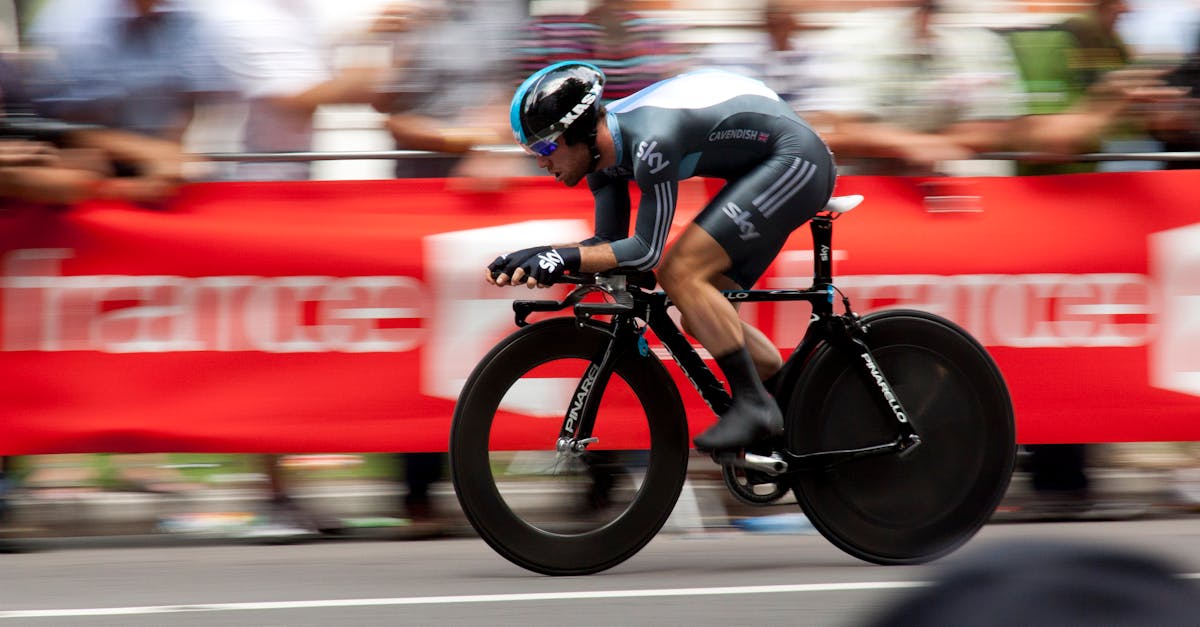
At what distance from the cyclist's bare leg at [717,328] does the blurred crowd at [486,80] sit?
164cm

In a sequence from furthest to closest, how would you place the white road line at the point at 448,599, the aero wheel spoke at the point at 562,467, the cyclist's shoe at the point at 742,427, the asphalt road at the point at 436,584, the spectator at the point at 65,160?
the spectator at the point at 65,160, the aero wheel spoke at the point at 562,467, the cyclist's shoe at the point at 742,427, the white road line at the point at 448,599, the asphalt road at the point at 436,584

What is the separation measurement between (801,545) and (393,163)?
7.80ft

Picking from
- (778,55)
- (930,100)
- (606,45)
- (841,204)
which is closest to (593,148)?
(841,204)

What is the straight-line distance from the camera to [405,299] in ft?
21.9

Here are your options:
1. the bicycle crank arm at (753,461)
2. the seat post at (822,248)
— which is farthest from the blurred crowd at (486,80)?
the bicycle crank arm at (753,461)

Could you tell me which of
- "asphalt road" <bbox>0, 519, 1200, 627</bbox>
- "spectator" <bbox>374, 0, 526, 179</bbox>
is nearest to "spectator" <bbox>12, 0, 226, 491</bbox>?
"spectator" <bbox>374, 0, 526, 179</bbox>

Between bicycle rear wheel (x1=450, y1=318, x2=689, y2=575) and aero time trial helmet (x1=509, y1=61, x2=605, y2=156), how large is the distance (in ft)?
2.07

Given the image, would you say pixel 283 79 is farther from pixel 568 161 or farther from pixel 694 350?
pixel 694 350

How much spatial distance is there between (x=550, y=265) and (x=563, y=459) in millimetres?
756

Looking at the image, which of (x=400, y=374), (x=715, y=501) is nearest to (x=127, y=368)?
(x=400, y=374)

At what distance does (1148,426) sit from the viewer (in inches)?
270

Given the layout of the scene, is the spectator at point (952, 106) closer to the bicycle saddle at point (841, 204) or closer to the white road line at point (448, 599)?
the bicycle saddle at point (841, 204)

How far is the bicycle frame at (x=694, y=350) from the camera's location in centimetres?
521

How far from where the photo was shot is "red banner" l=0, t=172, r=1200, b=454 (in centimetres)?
653
